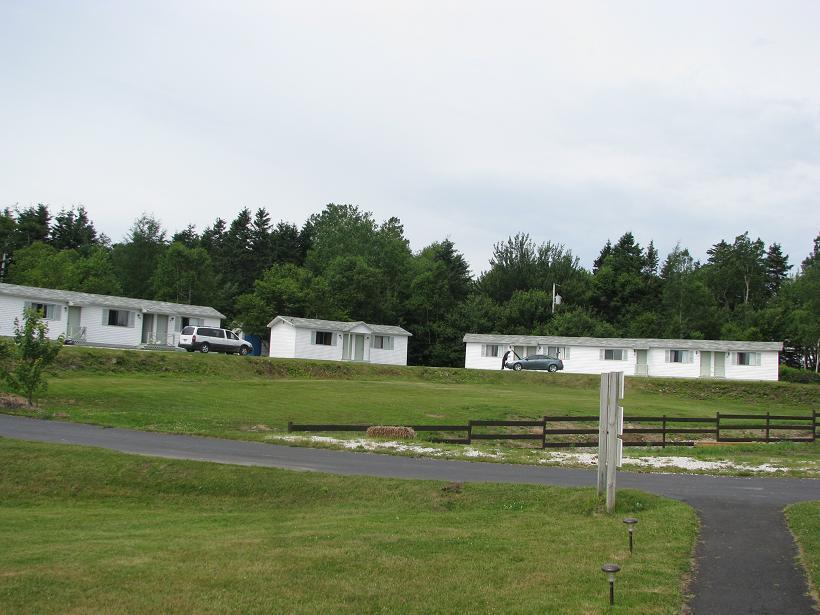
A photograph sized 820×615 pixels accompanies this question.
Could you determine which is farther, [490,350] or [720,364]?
[490,350]

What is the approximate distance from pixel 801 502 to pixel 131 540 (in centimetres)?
1249

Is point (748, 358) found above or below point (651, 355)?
above

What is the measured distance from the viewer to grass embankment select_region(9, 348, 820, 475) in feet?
92.6

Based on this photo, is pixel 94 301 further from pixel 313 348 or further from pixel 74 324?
pixel 313 348

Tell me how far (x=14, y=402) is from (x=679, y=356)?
4853 cm

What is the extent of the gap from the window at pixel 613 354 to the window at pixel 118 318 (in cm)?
3652

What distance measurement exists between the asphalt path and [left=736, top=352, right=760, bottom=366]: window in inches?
1718

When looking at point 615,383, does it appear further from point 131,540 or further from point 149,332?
point 149,332

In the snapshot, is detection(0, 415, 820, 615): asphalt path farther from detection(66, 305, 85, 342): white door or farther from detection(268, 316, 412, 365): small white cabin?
detection(268, 316, 412, 365): small white cabin

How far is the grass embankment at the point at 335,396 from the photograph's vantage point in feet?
92.6

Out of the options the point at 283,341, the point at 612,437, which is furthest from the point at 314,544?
the point at 283,341

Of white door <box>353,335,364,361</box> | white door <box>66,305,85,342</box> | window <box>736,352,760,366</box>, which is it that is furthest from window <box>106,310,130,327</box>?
window <box>736,352,760,366</box>

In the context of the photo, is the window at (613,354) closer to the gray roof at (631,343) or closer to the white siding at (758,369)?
the gray roof at (631,343)

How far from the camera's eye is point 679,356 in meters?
62.0
